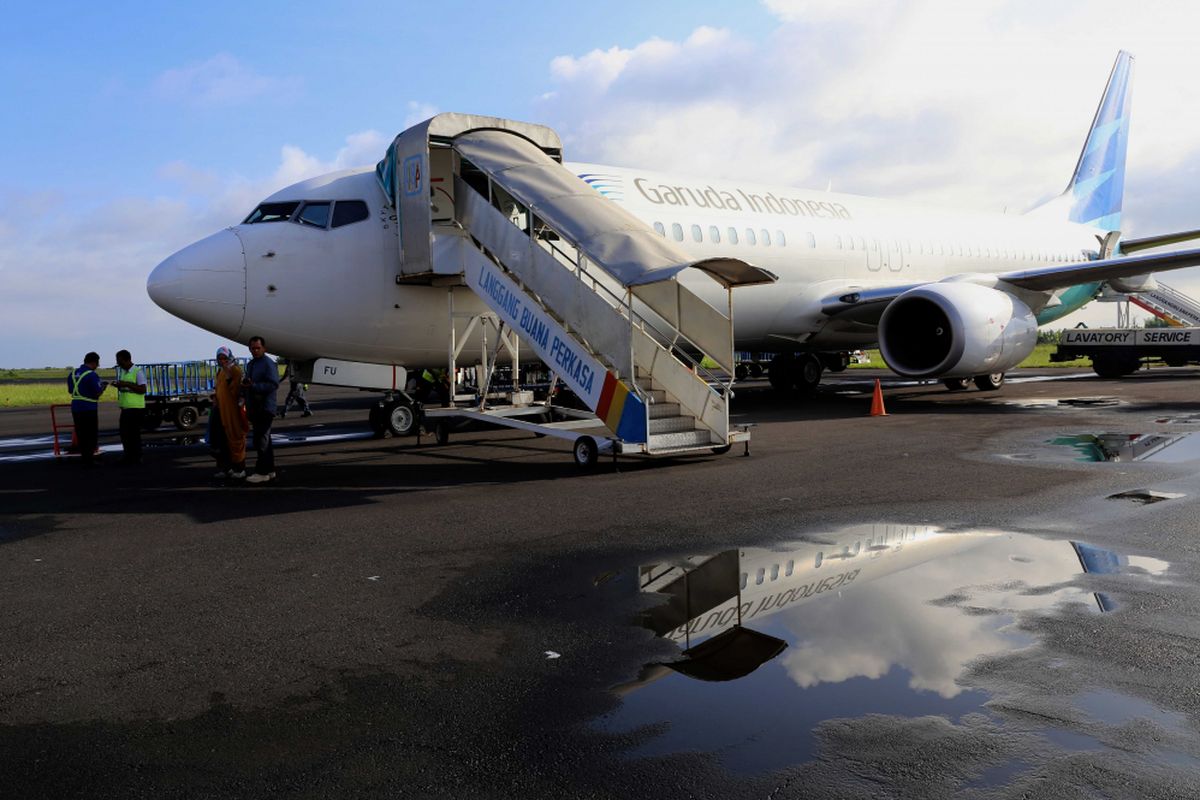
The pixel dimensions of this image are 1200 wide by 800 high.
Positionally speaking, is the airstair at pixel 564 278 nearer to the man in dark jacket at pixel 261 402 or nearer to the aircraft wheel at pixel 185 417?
the man in dark jacket at pixel 261 402

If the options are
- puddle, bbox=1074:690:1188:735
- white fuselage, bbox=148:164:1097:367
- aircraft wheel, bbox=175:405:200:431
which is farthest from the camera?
aircraft wheel, bbox=175:405:200:431

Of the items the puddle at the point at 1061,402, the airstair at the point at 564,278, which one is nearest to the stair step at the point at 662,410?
the airstair at the point at 564,278

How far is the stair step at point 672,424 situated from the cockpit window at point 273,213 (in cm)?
567

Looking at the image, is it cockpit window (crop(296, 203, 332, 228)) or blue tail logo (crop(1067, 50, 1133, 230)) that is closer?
cockpit window (crop(296, 203, 332, 228))

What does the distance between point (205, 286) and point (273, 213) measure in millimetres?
1533

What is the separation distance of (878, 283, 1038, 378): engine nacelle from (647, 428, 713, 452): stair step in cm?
634

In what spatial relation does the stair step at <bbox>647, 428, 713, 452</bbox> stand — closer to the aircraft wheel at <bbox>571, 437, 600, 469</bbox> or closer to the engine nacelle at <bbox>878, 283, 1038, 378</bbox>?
the aircraft wheel at <bbox>571, 437, 600, 469</bbox>

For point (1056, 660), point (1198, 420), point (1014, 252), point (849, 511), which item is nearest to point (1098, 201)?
point (1014, 252)

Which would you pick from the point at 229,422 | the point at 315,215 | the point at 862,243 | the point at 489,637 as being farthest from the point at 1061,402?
the point at 489,637

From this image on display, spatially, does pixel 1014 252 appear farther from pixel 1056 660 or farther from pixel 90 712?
pixel 90 712

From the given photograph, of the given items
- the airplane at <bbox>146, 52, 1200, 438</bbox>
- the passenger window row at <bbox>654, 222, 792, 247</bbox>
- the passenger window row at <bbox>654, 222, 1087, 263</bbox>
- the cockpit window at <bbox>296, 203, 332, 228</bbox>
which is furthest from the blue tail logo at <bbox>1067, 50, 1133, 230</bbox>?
the cockpit window at <bbox>296, 203, 332, 228</bbox>

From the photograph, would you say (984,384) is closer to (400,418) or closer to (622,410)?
(400,418)

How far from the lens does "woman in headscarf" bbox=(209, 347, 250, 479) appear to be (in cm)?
960

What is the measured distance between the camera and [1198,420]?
41.2 ft
